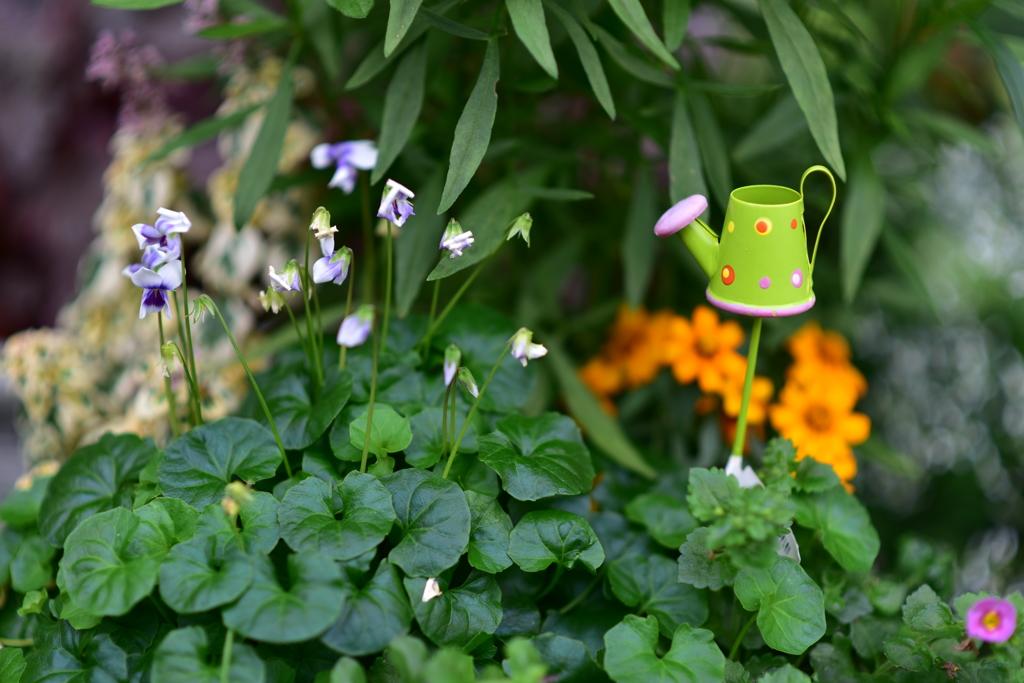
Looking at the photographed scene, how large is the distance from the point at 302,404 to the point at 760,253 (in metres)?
0.54

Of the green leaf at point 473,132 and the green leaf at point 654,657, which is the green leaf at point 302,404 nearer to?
the green leaf at point 473,132

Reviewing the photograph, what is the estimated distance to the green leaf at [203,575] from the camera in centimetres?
64

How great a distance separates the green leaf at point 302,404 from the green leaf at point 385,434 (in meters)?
0.04

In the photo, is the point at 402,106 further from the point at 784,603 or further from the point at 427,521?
the point at 784,603

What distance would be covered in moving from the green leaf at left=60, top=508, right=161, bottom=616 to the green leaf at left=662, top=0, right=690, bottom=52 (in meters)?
0.77

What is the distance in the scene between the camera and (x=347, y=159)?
902 millimetres

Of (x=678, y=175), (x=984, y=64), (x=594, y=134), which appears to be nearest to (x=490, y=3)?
(x=594, y=134)

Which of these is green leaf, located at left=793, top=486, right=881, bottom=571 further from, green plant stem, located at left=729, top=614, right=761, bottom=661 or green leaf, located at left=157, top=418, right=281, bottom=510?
green leaf, located at left=157, top=418, right=281, bottom=510

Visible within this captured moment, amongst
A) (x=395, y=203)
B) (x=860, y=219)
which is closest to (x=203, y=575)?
(x=395, y=203)

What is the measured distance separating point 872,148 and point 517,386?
0.69 meters

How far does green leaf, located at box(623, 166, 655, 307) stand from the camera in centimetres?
109

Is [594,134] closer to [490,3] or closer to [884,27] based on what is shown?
[490,3]

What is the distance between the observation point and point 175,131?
1.33 metres

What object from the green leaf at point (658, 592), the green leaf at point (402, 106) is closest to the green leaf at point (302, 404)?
the green leaf at point (402, 106)
